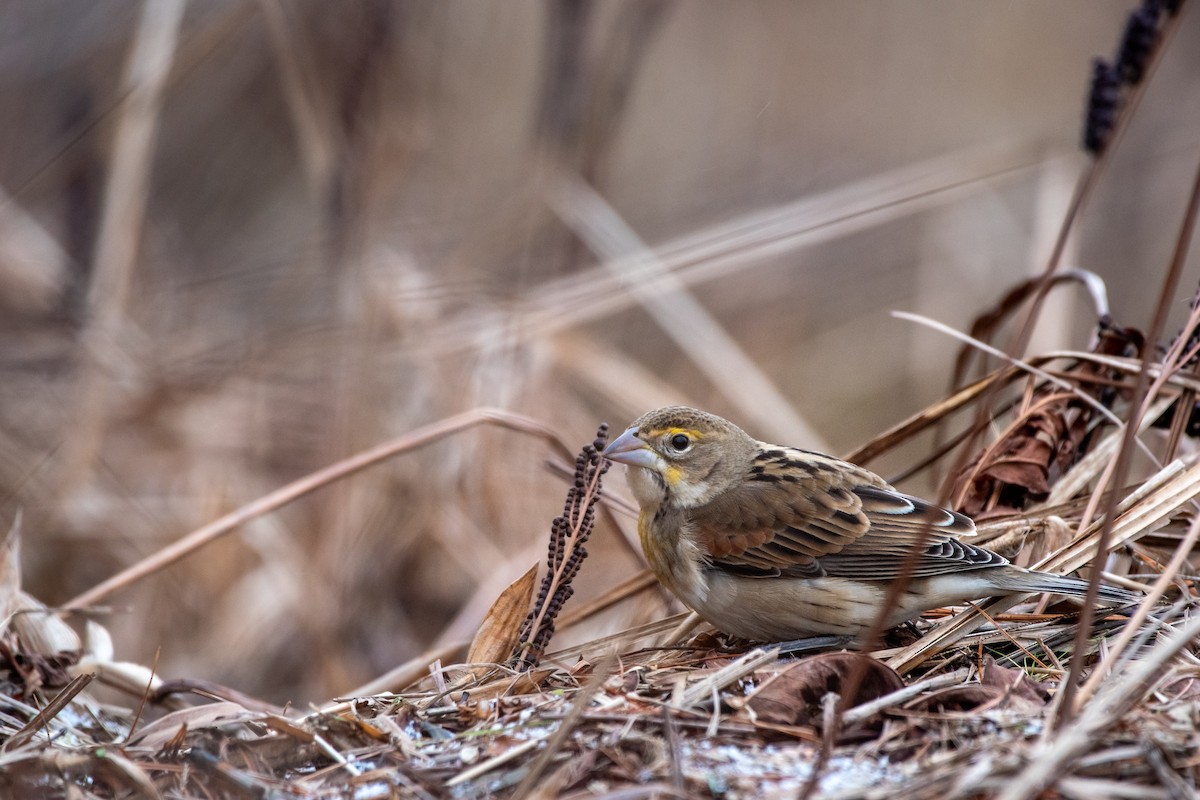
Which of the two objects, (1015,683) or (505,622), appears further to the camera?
(505,622)

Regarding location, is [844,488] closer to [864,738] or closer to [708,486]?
[708,486]

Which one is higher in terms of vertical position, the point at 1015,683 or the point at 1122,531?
the point at 1122,531

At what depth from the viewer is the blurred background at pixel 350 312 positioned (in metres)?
6.25

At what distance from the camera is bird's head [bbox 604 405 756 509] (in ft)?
15.2

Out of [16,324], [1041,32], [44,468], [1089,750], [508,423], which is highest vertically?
[1041,32]

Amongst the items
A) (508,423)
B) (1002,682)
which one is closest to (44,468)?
(508,423)

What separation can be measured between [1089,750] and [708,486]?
85.8 inches

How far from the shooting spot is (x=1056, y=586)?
11.9 feet

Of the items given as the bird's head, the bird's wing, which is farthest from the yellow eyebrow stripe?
the bird's wing

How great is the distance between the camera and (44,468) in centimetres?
649

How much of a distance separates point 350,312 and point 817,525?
3.01 metres

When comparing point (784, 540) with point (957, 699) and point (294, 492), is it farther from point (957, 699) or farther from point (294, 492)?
point (294, 492)

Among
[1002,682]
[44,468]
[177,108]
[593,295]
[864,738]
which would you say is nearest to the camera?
[864,738]

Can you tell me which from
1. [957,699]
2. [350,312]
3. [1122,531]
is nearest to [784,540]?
[1122,531]
